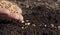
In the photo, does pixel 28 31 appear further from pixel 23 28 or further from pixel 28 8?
pixel 28 8

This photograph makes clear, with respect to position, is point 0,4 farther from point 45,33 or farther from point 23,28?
point 45,33

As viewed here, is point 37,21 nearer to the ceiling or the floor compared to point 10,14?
nearer to the floor

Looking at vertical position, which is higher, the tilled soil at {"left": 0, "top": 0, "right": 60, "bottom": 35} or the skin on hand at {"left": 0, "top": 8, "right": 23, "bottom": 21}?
the skin on hand at {"left": 0, "top": 8, "right": 23, "bottom": 21}

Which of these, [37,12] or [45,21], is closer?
[45,21]

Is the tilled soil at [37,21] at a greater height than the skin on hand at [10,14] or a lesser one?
lesser

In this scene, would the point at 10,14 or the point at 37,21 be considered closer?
the point at 10,14

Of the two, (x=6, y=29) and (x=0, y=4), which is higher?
(x=0, y=4)

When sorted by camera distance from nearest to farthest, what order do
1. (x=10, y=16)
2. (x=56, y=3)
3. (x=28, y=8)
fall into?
(x=10, y=16) < (x=28, y=8) < (x=56, y=3)

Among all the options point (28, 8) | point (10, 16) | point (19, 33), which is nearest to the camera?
point (19, 33)

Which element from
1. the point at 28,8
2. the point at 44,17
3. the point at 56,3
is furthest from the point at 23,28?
the point at 56,3

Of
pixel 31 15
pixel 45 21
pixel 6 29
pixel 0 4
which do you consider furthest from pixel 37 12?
pixel 6 29
